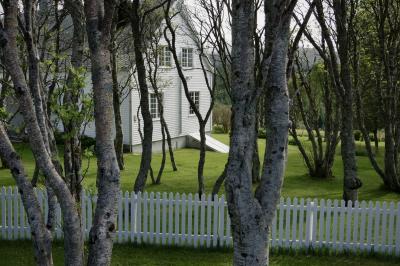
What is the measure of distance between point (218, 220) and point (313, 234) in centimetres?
182

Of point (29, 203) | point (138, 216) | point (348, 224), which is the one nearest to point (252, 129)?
point (29, 203)

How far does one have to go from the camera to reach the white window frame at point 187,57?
26.6 meters

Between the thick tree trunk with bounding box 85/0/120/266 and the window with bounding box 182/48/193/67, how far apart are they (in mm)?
23169

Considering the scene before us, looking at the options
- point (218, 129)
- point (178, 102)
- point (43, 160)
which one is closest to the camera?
point (43, 160)

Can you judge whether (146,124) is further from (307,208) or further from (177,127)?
(177,127)

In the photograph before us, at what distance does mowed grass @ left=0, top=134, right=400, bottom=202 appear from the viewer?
556 inches

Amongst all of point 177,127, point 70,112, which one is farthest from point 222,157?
point 70,112

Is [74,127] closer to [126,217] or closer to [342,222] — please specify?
[126,217]

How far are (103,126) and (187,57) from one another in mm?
23339

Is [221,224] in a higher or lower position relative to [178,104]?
lower

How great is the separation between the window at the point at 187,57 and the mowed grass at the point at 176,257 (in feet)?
62.5

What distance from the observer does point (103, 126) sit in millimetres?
3596

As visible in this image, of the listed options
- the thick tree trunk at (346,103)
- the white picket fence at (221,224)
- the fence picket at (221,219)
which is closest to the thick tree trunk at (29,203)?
the white picket fence at (221,224)

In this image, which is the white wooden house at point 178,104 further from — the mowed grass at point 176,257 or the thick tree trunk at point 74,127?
the thick tree trunk at point 74,127
